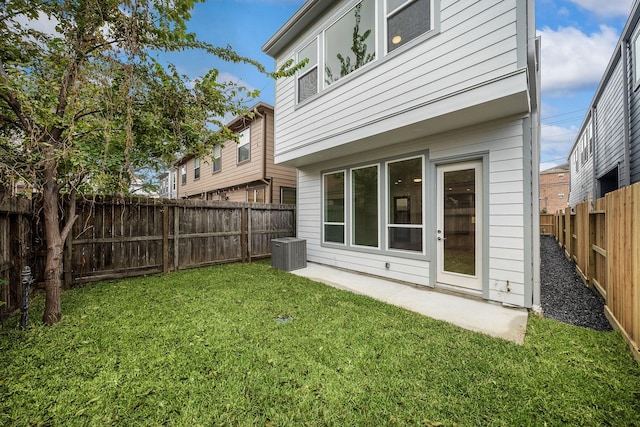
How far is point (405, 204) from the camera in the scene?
5020mm

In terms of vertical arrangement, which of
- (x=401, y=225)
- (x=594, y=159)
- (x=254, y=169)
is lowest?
(x=401, y=225)

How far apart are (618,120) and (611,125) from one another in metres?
1.07

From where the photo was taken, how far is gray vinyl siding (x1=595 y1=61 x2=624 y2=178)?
25.8 feet

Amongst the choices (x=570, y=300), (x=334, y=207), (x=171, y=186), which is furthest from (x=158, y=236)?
(x=171, y=186)

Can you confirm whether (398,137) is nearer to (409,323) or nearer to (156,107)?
(409,323)

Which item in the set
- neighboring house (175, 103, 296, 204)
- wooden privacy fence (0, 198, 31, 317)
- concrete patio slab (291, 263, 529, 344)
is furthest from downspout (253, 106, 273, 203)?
wooden privacy fence (0, 198, 31, 317)

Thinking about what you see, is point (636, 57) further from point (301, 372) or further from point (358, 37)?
point (301, 372)

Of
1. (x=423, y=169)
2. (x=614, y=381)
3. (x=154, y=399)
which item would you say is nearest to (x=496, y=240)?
(x=423, y=169)

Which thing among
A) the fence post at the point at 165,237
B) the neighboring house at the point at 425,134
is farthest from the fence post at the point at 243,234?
the neighboring house at the point at 425,134

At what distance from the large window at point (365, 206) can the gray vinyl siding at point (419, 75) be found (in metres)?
1.07

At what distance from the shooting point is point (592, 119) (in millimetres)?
11609

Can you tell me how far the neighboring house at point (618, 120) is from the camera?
269 inches

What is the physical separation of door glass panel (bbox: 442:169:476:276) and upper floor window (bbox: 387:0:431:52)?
2390 mm

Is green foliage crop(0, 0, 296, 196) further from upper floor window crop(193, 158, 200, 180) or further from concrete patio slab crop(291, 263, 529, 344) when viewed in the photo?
upper floor window crop(193, 158, 200, 180)
